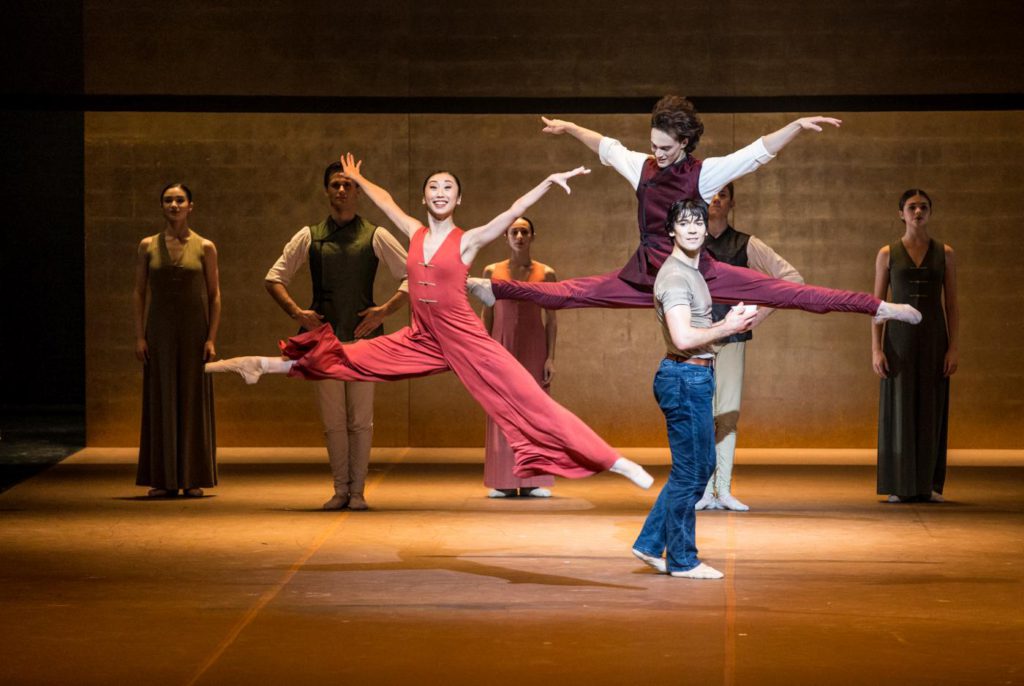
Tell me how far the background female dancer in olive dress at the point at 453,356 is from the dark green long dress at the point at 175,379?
214cm

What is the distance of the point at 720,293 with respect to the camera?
594cm

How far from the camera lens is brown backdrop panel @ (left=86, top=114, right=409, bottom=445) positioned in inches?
421

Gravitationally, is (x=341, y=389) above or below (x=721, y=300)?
below

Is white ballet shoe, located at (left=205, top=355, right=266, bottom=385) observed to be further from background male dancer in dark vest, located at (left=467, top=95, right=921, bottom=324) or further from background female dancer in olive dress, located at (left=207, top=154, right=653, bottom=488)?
background male dancer in dark vest, located at (left=467, top=95, right=921, bottom=324)

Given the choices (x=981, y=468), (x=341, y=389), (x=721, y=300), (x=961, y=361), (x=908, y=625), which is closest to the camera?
(x=908, y=625)

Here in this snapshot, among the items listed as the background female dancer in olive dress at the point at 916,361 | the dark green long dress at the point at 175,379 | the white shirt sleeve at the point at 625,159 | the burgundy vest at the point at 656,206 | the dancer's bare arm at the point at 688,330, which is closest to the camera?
the dancer's bare arm at the point at 688,330

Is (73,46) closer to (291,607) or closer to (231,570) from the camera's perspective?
(231,570)

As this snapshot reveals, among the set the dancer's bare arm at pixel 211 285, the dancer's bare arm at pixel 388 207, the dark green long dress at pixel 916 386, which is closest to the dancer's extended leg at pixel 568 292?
the dancer's bare arm at pixel 388 207

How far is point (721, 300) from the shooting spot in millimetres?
5961

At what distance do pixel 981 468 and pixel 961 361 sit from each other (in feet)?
3.98

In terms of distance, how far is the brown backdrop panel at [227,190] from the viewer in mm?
10688

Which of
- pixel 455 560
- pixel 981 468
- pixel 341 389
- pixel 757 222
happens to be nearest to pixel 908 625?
pixel 455 560

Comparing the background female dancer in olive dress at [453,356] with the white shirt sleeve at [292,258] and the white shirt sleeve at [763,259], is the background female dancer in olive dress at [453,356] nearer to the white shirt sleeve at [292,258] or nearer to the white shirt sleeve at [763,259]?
→ the white shirt sleeve at [292,258]

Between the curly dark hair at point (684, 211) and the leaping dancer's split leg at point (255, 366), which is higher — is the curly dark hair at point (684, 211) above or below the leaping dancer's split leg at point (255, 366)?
Answer: above
